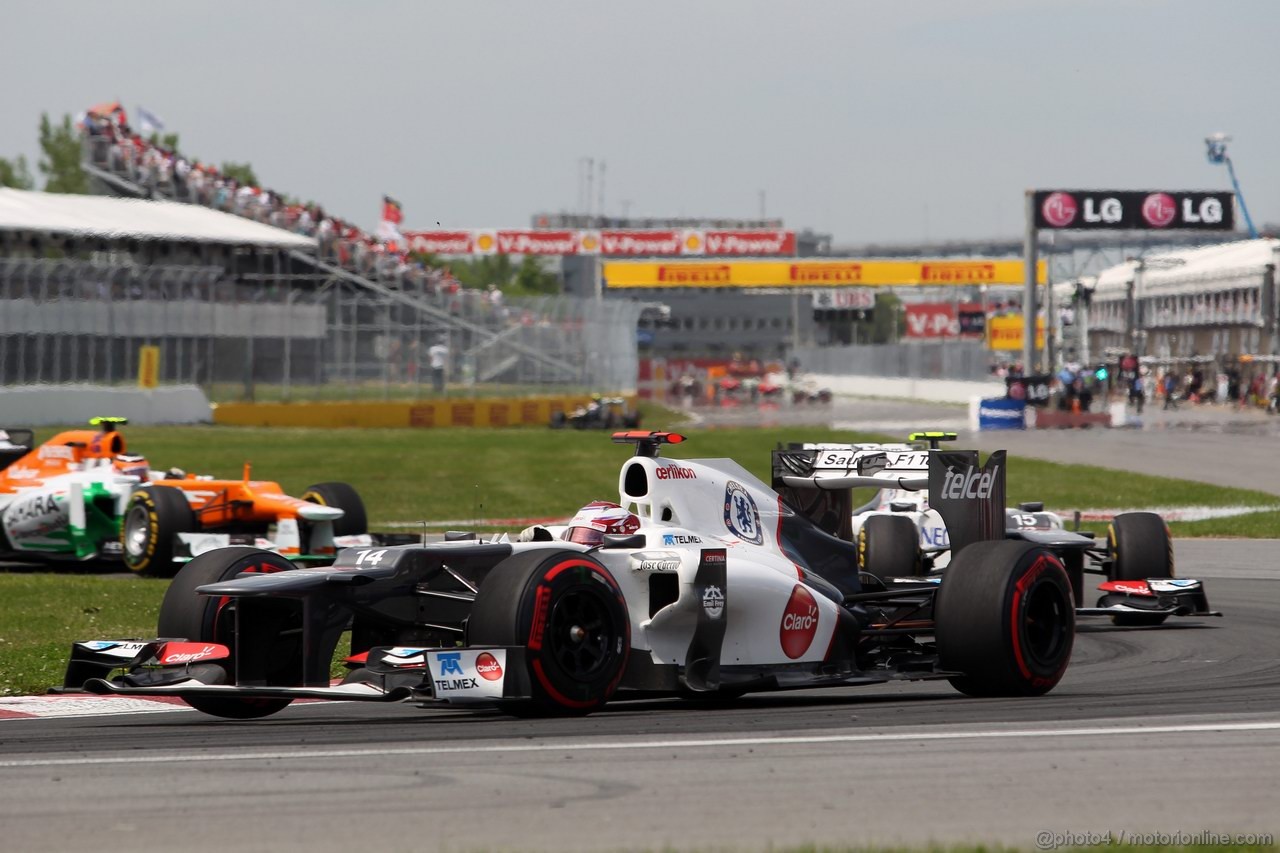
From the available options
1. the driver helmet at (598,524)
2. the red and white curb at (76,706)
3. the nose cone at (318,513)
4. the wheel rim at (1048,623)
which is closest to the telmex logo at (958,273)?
the nose cone at (318,513)

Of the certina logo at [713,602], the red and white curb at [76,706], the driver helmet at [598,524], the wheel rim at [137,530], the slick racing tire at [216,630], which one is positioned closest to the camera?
the slick racing tire at [216,630]

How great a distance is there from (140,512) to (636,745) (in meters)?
11.1

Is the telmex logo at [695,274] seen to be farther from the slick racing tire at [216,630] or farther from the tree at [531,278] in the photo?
the slick racing tire at [216,630]

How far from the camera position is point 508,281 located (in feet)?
498

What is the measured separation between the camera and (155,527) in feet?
58.1

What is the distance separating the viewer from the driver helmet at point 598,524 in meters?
9.71

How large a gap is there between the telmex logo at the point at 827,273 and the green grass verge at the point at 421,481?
2506 inches

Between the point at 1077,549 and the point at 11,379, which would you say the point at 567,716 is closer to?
the point at 1077,549

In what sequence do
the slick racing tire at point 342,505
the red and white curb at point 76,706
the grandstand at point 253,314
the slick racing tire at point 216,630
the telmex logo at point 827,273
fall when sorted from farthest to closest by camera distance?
1. the telmex logo at point 827,273
2. the grandstand at point 253,314
3. the slick racing tire at point 342,505
4. the red and white curb at point 76,706
5. the slick racing tire at point 216,630

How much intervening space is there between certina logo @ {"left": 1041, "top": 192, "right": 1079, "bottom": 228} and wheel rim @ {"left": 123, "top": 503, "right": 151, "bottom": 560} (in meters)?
44.9

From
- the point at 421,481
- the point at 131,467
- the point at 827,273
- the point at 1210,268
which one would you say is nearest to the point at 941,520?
the point at 131,467

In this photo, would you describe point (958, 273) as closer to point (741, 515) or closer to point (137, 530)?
point (137, 530)

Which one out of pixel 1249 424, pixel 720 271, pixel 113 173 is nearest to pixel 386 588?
pixel 1249 424

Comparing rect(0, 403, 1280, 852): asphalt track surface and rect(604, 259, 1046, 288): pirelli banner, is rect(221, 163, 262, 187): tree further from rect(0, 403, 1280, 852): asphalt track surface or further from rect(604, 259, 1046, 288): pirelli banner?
rect(0, 403, 1280, 852): asphalt track surface
